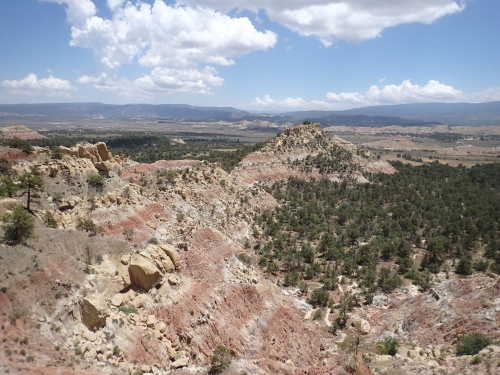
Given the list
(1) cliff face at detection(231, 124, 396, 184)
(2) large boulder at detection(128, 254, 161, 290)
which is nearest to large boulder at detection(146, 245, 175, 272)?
(2) large boulder at detection(128, 254, 161, 290)

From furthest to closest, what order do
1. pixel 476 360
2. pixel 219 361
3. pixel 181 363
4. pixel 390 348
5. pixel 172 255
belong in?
pixel 172 255 < pixel 390 348 < pixel 181 363 < pixel 219 361 < pixel 476 360

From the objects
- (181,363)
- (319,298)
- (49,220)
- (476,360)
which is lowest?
(319,298)

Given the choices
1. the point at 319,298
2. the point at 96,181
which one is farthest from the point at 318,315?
the point at 96,181

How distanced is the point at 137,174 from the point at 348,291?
1355 inches

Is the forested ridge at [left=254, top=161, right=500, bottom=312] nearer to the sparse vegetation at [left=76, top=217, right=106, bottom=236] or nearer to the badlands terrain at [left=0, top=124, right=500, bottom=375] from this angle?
the badlands terrain at [left=0, top=124, right=500, bottom=375]

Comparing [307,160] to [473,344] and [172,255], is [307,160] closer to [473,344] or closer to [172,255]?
[172,255]

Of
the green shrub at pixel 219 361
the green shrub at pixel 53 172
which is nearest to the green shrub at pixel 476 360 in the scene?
the green shrub at pixel 219 361

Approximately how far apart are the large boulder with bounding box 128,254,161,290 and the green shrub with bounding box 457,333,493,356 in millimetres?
24659

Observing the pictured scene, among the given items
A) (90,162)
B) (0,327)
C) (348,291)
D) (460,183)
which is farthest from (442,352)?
(460,183)

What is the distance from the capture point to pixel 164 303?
25.1 m

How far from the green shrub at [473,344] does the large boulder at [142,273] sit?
24.7 meters

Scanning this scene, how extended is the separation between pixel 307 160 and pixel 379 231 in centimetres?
4100

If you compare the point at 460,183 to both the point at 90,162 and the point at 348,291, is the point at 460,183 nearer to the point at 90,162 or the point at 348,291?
the point at 348,291

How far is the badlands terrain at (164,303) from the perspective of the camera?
19094 millimetres
